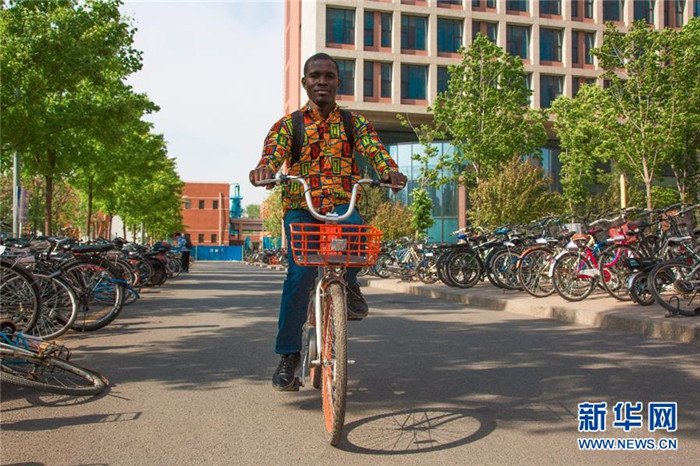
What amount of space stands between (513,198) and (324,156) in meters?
17.8

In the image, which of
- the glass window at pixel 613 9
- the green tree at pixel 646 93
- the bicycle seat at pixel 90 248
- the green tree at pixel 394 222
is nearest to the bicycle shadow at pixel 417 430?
the bicycle seat at pixel 90 248

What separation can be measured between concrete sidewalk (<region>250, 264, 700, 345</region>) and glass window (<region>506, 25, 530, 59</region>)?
3925 centimetres

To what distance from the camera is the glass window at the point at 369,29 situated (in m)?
46.7

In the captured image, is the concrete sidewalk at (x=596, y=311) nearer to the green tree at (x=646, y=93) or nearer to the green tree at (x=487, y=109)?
the green tree at (x=646, y=93)

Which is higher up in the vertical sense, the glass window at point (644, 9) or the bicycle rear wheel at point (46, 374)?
the glass window at point (644, 9)

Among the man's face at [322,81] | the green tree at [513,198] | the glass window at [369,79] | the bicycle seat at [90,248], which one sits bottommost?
the bicycle seat at [90,248]

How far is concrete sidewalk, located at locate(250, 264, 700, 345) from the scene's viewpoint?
23.4 feet

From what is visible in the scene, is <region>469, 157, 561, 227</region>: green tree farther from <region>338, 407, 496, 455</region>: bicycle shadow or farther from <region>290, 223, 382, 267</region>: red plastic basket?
<region>290, 223, 382, 267</region>: red plastic basket

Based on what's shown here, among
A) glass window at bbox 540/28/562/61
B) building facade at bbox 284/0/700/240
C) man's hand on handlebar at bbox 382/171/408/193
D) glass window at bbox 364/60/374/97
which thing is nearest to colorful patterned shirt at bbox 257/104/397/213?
man's hand on handlebar at bbox 382/171/408/193

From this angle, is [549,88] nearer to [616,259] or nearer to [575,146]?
[575,146]

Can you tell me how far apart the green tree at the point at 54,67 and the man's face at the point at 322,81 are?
13.2 metres

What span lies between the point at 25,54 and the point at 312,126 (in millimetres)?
13487

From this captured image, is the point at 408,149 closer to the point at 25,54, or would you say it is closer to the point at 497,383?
the point at 25,54

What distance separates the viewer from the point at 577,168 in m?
41.5
